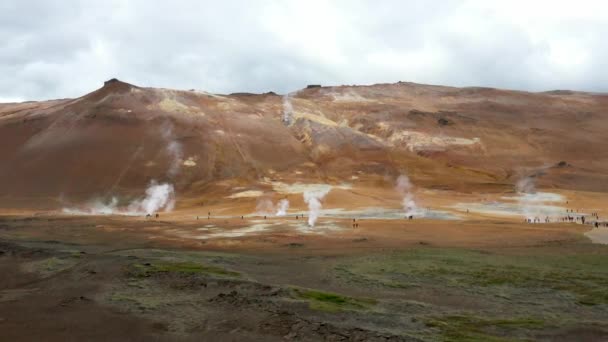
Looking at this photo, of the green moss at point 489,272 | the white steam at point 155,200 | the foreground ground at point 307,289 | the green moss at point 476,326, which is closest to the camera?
the green moss at point 476,326

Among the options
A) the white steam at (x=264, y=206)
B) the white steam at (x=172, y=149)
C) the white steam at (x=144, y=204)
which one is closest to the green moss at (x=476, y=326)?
the white steam at (x=264, y=206)

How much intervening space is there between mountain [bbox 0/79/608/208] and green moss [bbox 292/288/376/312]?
74.1 metres

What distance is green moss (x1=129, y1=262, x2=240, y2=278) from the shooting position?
26141 mm

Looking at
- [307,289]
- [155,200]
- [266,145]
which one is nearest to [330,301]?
[307,289]

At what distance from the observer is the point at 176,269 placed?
26.8m

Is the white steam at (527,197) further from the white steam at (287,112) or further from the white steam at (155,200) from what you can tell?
the white steam at (287,112)

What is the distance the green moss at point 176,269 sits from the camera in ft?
85.8

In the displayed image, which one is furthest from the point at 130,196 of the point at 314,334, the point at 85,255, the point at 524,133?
the point at 524,133

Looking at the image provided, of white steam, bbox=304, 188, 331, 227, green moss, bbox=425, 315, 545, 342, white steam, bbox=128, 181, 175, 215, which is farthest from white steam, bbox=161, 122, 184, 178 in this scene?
green moss, bbox=425, 315, 545, 342

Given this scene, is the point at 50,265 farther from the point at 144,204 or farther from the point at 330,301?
the point at 144,204

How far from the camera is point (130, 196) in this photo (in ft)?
323

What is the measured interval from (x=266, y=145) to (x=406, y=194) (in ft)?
133

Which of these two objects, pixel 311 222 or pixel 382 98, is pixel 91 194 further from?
pixel 382 98

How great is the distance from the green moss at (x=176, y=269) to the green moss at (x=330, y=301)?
17.8 ft
